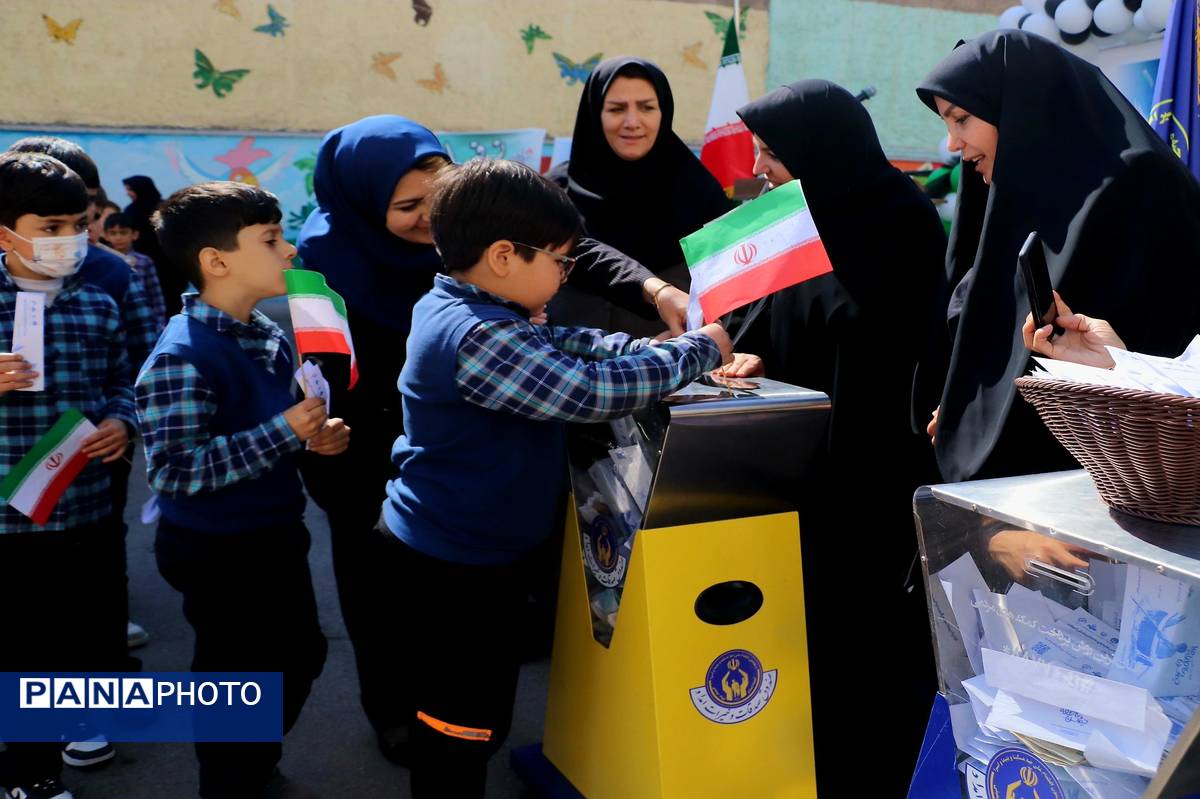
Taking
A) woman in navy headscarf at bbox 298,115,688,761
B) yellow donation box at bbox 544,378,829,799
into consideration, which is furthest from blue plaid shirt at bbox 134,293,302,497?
yellow donation box at bbox 544,378,829,799

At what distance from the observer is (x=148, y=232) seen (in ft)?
24.2

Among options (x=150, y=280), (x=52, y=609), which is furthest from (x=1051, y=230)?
(x=150, y=280)

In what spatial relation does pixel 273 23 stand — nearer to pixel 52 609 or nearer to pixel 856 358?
pixel 52 609

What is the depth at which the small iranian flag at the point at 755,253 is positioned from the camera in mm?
1774

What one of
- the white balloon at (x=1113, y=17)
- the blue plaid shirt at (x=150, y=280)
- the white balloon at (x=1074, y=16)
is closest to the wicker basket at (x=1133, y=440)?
the blue plaid shirt at (x=150, y=280)

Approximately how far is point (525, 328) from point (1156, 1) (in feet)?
18.2

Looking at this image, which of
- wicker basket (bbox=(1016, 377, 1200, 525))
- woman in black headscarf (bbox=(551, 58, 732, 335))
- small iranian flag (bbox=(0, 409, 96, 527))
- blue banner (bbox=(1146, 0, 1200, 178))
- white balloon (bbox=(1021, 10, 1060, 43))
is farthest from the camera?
white balloon (bbox=(1021, 10, 1060, 43))

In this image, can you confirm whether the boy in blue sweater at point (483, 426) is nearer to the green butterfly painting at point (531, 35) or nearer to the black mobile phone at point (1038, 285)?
the black mobile phone at point (1038, 285)

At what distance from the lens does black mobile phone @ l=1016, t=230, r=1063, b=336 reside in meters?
1.49

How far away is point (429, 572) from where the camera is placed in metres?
1.97

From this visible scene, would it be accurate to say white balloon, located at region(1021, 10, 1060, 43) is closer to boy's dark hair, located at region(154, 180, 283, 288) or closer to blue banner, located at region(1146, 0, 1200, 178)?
blue banner, located at region(1146, 0, 1200, 178)

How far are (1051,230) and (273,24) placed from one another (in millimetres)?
10991

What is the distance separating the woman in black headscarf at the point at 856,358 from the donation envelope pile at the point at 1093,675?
2.63 feet

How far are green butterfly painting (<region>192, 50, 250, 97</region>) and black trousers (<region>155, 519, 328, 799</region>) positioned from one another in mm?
10055
